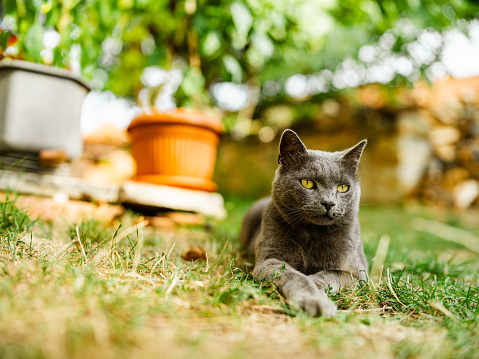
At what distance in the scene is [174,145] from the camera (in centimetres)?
299

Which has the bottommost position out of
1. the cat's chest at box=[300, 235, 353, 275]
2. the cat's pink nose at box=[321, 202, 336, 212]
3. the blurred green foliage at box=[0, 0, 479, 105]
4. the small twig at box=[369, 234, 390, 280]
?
the small twig at box=[369, 234, 390, 280]

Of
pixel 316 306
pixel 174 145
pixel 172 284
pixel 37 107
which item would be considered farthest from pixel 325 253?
pixel 37 107

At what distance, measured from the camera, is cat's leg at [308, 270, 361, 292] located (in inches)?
53.1

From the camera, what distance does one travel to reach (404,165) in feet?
17.5

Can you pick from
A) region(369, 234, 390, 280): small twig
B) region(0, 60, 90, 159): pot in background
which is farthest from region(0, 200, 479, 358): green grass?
region(0, 60, 90, 159): pot in background

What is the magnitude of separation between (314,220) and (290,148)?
35 centimetres

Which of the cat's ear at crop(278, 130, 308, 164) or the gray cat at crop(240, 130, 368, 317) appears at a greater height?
the cat's ear at crop(278, 130, 308, 164)

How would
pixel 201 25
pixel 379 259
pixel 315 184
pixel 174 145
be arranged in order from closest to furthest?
pixel 315 184, pixel 379 259, pixel 201 25, pixel 174 145

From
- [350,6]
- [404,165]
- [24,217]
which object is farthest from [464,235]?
[24,217]

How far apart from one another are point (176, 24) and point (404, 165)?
3.95 meters

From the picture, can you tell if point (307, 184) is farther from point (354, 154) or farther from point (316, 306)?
point (316, 306)

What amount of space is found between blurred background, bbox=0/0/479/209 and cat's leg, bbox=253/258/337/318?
82 cm

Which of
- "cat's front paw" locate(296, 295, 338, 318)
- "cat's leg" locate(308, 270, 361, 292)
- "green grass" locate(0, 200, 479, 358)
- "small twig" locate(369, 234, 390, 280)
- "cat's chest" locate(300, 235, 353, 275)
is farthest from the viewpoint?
"small twig" locate(369, 234, 390, 280)

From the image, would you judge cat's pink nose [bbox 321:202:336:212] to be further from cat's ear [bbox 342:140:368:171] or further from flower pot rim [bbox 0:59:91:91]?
flower pot rim [bbox 0:59:91:91]
